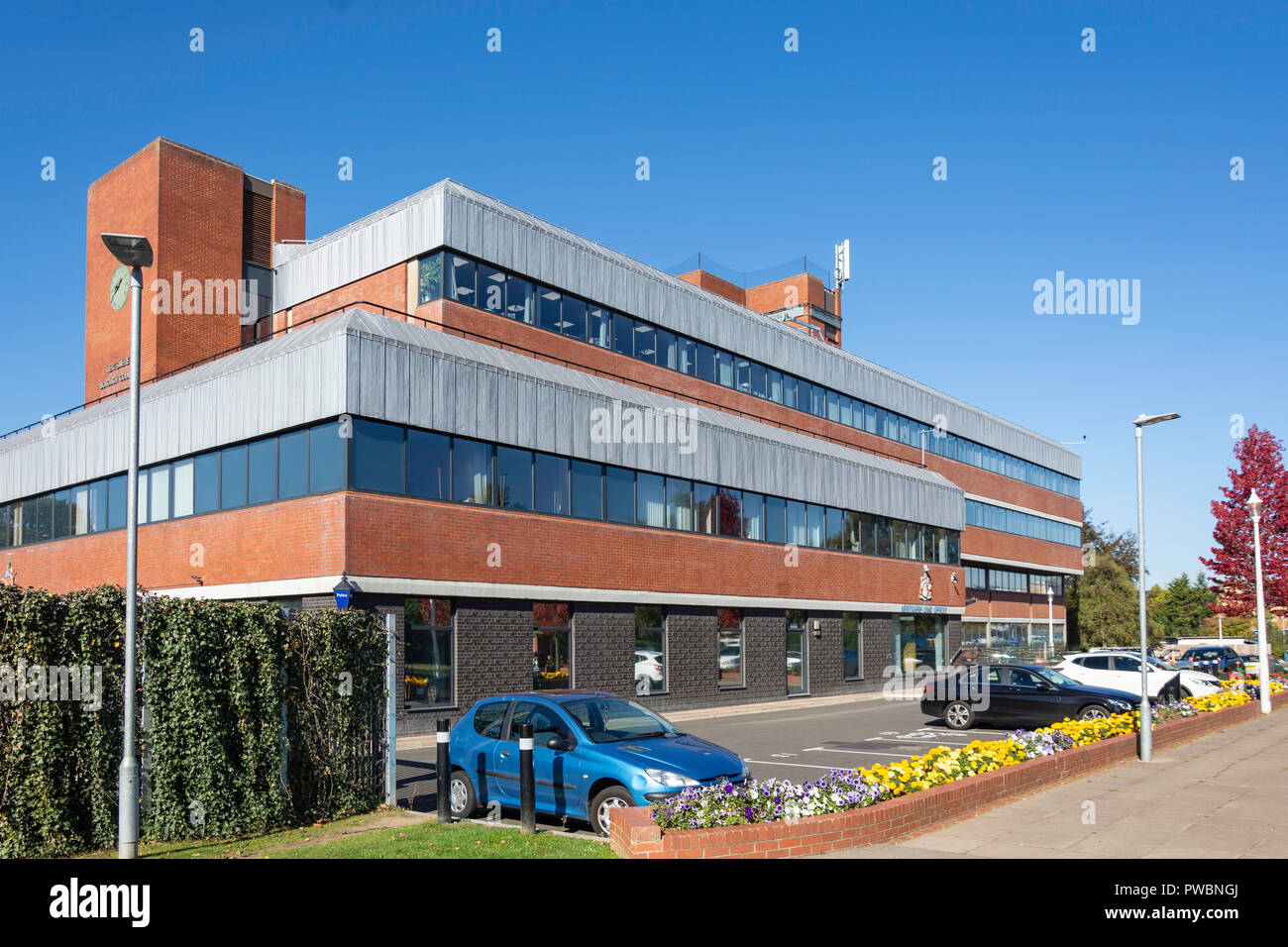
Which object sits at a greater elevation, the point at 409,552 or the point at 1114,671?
the point at 409,552

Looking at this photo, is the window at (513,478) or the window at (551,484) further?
the window at (551,484)

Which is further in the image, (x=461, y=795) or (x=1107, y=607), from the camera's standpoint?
(x=1107, y=607)

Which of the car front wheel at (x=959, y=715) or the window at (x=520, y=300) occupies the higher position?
the window at (x=520, y=300)

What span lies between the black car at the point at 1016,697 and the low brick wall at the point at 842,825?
8.57 meters

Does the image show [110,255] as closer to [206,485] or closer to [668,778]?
[206,485]

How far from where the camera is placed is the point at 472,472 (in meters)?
24.1

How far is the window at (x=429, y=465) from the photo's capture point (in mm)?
22781

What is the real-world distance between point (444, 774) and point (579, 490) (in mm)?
14395

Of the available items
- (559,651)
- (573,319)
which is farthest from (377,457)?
(573,319)

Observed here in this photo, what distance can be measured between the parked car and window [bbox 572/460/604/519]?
948 inches

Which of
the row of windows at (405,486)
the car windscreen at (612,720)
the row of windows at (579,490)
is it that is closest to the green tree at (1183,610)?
the row of windows at (579,490)

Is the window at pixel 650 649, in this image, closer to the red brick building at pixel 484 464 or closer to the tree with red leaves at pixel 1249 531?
the red brick building at pixel 484 464
